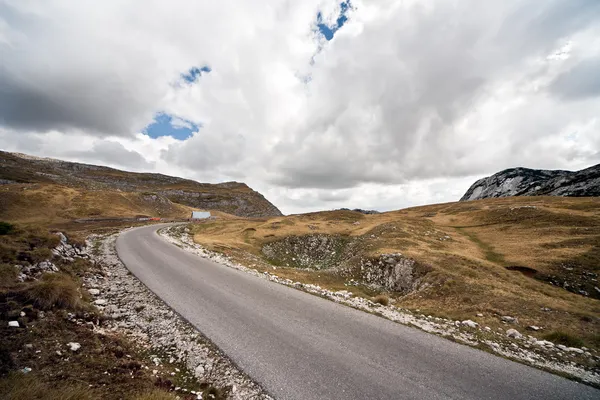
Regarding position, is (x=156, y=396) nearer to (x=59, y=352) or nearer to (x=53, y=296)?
(x=59, y=352)

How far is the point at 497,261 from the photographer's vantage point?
3102 cm

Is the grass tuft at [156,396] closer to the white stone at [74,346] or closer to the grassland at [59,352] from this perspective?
the grassland at [59,352]

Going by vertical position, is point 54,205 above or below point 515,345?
above

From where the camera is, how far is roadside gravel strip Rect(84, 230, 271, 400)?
25.6ft

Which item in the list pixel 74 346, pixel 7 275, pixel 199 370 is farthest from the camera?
pixel 7 275

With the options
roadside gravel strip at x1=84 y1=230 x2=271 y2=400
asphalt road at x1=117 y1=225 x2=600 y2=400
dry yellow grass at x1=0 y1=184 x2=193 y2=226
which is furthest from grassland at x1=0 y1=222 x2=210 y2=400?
dry yellow grass at x1=0 y1=184 x2=193 y2=226

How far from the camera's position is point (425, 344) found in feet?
32.9

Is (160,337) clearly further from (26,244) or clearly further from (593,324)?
(593,324)

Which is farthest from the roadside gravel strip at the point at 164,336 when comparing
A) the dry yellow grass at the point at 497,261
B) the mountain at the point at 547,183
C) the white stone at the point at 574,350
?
the mountain at the point at 547,183

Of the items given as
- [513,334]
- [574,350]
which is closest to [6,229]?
[513,334]

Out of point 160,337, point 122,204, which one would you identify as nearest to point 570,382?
point 160,337

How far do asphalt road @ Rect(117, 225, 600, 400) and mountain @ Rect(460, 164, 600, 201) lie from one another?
15114 cm

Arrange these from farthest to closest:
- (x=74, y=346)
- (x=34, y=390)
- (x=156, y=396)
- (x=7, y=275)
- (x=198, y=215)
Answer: (x=198, y=215), (x=7, y=275), (x=74, y=346), (x=156, y=396), (x=34, y=390)

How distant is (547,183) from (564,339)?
180m
